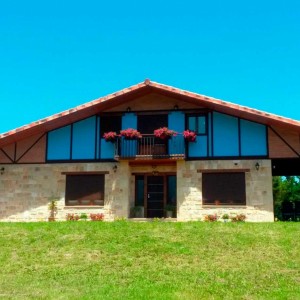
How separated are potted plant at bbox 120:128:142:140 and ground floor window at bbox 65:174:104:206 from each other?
2.35 metres

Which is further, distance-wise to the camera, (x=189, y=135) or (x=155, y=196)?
(x=155, y=196)

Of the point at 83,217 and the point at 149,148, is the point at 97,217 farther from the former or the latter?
the point at 149,148

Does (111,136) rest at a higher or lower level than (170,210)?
higher

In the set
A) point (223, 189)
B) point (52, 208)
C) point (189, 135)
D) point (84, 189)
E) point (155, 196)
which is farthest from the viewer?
point (155, 196)

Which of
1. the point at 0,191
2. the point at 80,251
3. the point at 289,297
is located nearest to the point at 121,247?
the point at 80,251

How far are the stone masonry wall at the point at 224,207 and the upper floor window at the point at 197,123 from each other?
1.51 metres

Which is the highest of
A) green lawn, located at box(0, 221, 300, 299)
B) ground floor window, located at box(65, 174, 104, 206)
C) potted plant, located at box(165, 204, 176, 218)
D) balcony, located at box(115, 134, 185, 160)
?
balcony, located at box(115, 134, 185, 160)

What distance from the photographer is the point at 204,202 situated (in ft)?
69.3

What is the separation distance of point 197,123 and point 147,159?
2973 mm

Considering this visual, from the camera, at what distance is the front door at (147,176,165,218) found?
73.0 ft

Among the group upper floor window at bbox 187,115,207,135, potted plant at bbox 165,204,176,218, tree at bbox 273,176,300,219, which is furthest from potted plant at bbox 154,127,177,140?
tree at bbox 273,176,300,219

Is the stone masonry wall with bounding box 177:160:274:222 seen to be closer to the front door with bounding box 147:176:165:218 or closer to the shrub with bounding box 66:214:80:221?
the front door with bounding box 147:176:165:218

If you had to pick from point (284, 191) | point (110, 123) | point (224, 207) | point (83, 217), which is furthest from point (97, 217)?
point (284, 191)

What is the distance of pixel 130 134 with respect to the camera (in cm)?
2112
